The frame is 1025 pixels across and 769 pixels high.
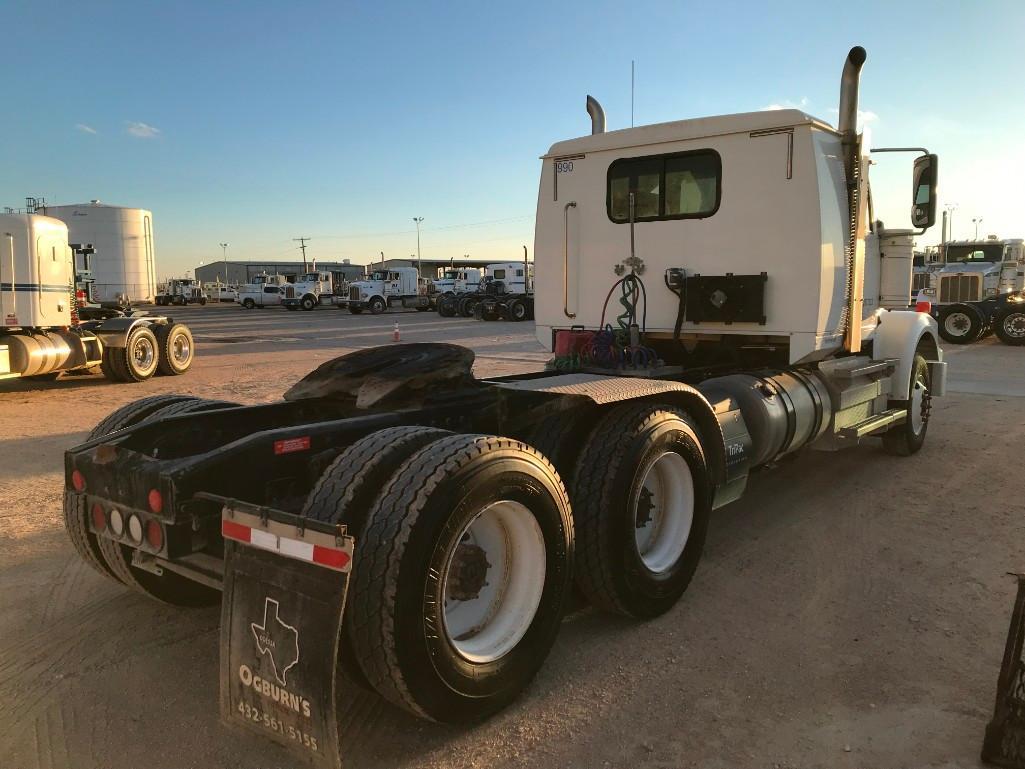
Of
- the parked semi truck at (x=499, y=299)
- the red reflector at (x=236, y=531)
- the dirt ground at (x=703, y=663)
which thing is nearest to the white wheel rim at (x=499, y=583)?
the dirt ground at (x=703, y=663)

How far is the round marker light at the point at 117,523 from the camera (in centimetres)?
314

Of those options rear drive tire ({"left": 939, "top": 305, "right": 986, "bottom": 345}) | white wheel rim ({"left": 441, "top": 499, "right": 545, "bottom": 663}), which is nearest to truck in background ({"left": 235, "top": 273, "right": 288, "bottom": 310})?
rear drive tire ({"left": 939, "top": 305, "right": 986, "bottom": 345})

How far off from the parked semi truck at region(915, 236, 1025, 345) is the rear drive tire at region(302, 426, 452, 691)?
22506mm

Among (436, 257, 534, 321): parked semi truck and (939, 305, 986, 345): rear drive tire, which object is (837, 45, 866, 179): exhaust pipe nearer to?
(939, 305, 986, 345): rear drive tire

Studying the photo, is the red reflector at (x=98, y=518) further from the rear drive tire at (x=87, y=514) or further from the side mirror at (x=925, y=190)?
the side mirror at (x=925, y=190)

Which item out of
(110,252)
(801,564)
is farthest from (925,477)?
(110,252)

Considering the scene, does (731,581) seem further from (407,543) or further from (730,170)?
(730,170)

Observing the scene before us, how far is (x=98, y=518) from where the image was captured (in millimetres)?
3299

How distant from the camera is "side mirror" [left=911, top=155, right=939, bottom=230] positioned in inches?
258

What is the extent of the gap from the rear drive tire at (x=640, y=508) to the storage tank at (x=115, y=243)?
2532cm

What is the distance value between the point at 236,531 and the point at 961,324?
23796mm

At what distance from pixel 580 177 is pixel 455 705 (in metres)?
4.76

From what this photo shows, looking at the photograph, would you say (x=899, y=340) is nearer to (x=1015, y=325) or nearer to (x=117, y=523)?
(x=117, y=523)

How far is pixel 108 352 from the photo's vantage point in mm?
13609
